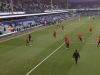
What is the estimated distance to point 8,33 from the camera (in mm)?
33875

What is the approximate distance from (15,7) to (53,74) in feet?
152

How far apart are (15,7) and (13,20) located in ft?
60.2

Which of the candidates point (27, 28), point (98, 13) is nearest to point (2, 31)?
point (27, 28)

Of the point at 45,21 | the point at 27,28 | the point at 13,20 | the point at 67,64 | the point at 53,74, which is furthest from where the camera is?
the point at 45,21

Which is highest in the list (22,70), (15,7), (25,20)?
(15,7)

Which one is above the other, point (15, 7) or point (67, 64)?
point (15, 7)

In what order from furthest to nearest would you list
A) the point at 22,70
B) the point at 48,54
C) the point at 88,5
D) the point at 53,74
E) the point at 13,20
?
the point at 88,5
the point at 13,20
the point at 48,54
the point at 22,70
the point at 53,74

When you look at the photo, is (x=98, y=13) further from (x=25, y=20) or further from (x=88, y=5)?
(x=25, y=20)

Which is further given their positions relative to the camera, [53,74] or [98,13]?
[98,13]

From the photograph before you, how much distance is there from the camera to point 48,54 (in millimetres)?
19891

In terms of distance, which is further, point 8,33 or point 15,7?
point 15,7

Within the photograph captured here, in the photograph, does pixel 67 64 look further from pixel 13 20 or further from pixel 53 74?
pixel 13 20

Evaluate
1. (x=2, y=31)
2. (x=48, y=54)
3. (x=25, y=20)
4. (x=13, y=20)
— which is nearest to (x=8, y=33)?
(x=2, y=31)

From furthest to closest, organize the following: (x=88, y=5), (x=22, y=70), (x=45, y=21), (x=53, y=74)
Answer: (x=88, y=5), (x=45, y=21), (x=22, y=70), (x=53, y=74)
